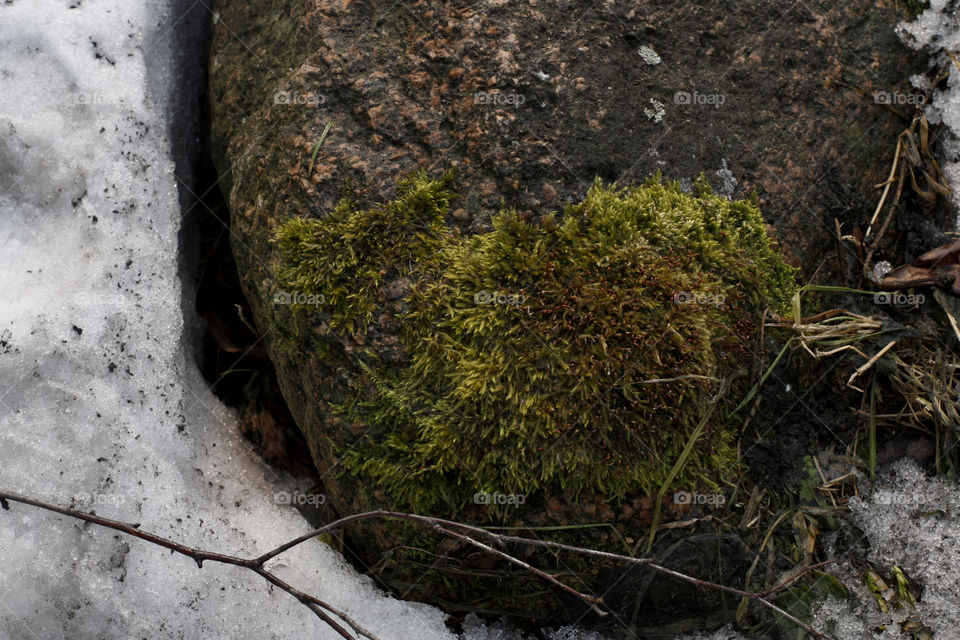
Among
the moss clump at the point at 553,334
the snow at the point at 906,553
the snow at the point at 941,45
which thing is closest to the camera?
the moss clump at the point at 553,334

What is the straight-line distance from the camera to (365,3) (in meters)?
3.18

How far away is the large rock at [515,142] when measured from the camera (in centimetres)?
288

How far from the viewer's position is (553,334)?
2.72m

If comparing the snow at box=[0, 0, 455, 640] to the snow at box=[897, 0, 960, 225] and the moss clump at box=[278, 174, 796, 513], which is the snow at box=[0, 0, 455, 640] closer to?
the moss clump at box=[278, 174, 796, 513]

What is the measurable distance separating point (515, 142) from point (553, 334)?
806mm

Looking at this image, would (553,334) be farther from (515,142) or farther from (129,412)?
(129,412)

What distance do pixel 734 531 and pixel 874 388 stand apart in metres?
0.85

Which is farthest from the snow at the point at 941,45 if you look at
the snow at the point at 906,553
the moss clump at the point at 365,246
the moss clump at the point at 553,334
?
the moss clump at the point at 365,246

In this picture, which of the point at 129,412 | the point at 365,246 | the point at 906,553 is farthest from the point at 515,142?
the point at 906,553

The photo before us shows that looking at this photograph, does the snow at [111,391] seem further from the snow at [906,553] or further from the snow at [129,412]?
the snow at [906,553]

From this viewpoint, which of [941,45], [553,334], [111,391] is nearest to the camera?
[553,334]

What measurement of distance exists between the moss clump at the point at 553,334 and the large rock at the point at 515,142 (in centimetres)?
4

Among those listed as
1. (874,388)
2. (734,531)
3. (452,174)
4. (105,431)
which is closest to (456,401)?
(452,174)

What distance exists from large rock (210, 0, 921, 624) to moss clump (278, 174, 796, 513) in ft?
0.13
